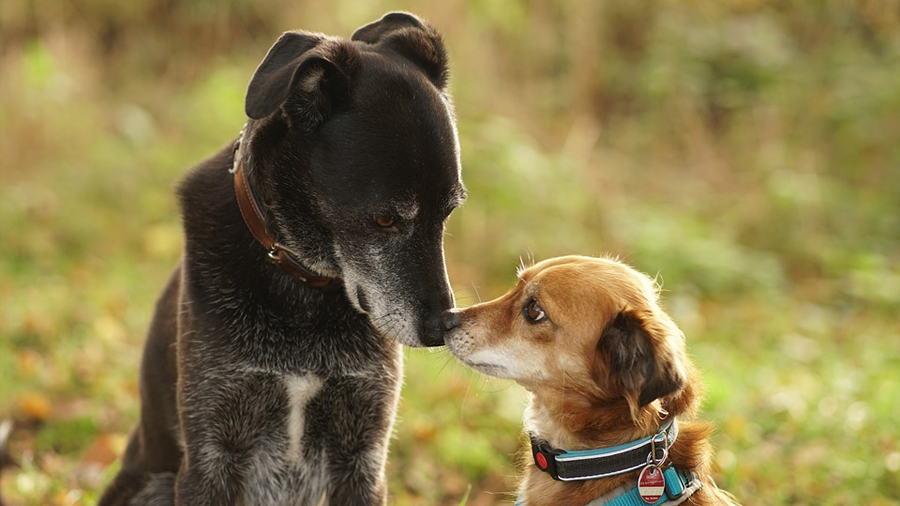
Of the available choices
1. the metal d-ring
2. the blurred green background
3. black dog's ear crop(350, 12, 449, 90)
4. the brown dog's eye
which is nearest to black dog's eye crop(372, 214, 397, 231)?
the brown dog's eye

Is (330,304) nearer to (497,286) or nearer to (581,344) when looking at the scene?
(581,344)

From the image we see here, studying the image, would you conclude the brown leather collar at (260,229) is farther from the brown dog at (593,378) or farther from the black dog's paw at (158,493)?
the black dog's paw at (158,493)

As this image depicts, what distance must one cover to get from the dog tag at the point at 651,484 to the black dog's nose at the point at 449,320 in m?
0.83

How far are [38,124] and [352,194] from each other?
6.84 metres

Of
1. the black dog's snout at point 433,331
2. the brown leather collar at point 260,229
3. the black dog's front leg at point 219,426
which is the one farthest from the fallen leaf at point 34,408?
the black dog's snout at point 433,331

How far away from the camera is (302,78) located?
121 inches

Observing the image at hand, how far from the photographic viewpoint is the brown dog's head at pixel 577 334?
9.66 ft

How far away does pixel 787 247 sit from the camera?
28.8 feet

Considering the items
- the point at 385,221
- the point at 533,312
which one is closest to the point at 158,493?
the point at 385,221

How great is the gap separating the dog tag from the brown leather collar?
136 centimetres

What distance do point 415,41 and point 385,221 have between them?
764mm

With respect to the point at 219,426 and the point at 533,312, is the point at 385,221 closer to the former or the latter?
the point at 533,312

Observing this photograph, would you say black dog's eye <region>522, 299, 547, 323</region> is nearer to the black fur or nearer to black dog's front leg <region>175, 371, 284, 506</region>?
the black fur

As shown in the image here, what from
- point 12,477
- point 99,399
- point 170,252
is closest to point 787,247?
point 170,252
